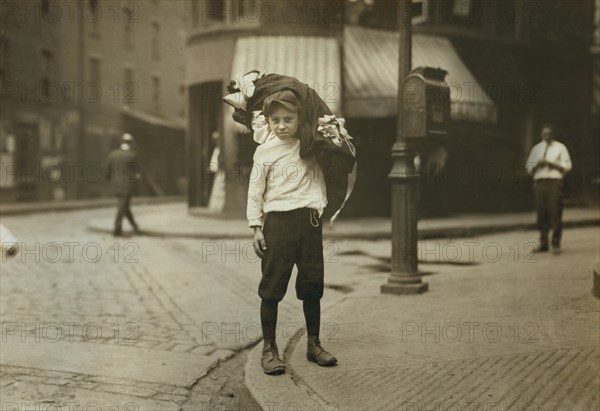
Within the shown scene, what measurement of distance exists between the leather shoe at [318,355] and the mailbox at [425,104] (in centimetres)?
287

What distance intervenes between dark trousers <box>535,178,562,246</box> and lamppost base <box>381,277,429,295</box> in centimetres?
146

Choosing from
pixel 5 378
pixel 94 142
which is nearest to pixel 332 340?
pixel 5 378

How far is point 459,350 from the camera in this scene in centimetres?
510

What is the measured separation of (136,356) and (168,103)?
28.8 m

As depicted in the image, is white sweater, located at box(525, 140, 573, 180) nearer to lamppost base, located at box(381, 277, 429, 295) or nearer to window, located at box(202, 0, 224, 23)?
lamppost base, located at box(381, 277, 429, 295)

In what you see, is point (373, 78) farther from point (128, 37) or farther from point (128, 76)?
point (128, 37)

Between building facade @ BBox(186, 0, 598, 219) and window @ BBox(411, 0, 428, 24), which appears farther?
building facade @ BBox(186, 0, 598, 219)

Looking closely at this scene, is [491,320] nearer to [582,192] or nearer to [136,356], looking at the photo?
[582,192]

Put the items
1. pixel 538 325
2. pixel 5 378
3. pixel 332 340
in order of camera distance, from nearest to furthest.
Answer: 1. pixel 5 378
2. pixel 332 340
3. pixel 538 325

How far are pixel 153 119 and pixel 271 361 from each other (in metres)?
29.3

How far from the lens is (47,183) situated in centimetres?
2856

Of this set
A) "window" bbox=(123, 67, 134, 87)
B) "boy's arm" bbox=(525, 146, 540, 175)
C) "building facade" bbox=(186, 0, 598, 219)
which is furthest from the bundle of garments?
"window" bbox=(123, 67, 134, 87)

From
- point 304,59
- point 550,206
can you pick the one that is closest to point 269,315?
point 550,206

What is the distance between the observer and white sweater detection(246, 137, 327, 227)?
4062mm
